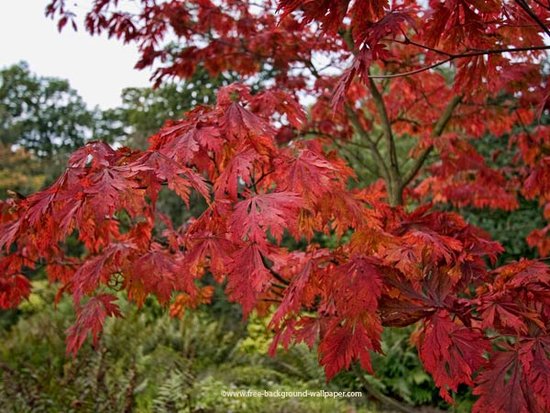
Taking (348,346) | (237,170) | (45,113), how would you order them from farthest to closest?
1. (45,113)
2. (237,170)
3. (348,346)

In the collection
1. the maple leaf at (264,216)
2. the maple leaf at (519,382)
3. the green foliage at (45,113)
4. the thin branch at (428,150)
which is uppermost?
the green foliage at (45,113)

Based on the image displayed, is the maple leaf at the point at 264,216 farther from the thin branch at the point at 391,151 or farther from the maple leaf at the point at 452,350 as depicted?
the thin branch at the point at 391,151

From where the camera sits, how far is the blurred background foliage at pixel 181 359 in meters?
3.82

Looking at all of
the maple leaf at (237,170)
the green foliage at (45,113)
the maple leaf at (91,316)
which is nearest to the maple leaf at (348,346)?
the maple leaf at (237,170)

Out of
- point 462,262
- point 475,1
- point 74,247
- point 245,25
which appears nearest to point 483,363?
point 462,262

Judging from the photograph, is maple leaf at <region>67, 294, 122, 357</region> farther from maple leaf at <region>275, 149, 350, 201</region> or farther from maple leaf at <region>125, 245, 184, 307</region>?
maple leaf at <region>275, 149, 350, 201</region>

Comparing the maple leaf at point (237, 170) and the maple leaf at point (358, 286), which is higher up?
the maple leaf at point (237, 170)

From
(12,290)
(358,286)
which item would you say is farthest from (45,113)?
(358,286)

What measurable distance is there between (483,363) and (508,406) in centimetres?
10

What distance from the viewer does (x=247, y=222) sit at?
49.2 inches

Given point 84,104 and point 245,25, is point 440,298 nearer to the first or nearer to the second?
point 245,25

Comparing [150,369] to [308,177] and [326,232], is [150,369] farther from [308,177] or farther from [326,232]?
[308,177]

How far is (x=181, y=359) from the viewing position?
16.8 ft

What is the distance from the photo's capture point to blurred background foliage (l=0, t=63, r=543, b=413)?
12.5ft
